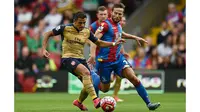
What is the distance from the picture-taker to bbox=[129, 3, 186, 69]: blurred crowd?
72.9 feet

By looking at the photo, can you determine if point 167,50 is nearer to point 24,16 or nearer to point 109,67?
point 24,16

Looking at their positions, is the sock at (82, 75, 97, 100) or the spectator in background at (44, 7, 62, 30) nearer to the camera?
the sock at (82, 75, 97, 100)

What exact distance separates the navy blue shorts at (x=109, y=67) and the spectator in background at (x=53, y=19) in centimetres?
1124

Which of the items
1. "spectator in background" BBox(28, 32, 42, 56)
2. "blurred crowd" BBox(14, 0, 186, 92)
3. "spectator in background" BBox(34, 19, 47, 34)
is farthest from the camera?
"spectator in background" BBox(34, 19, 47, 34)

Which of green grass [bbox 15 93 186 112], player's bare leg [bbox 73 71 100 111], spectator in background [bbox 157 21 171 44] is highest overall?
spectator in background [bbox 157 21 171 44]

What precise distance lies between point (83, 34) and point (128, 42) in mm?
13057

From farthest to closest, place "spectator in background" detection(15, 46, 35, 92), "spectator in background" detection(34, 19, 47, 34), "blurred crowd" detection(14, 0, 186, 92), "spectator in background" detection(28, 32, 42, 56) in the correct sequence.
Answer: "spectator in background" detection(34, 19, 47, 34) → "spectator in background" detection(28, 32, 42, 56) → "blurred crowd" detection(14, 0, 186, 92) → "spectator in background" detection(15, 46, 35, 92)

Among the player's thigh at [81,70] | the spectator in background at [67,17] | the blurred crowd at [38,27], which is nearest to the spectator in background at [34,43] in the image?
the blurred crowd at [38,27]

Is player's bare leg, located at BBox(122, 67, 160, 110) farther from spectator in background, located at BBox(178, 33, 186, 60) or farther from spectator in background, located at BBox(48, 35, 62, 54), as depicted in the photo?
spectator in background, located at BBox(48, 35, 62, 54)

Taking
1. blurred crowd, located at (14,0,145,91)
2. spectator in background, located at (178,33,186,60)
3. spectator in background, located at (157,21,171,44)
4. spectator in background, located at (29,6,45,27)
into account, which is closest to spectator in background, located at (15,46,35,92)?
blurred crowd, located at (14,0,145,91)

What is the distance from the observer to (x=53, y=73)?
2122 cm

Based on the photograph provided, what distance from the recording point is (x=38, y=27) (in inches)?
969

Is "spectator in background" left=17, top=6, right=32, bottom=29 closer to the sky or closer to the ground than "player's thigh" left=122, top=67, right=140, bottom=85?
closer to the sky
